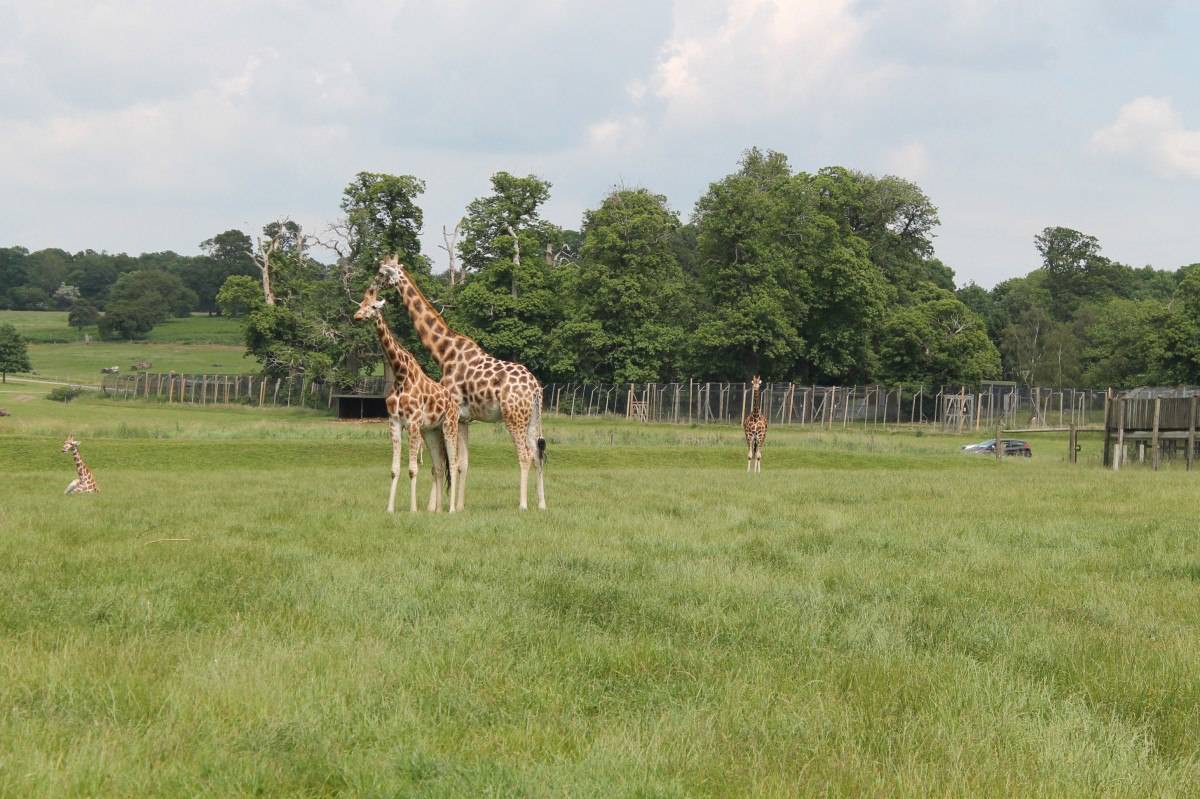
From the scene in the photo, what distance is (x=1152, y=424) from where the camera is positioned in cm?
3434

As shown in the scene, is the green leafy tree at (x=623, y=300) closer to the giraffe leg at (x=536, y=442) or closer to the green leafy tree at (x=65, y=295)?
the giraffe leg at (x=536, y=442)

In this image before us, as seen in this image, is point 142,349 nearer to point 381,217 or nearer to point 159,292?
point 159,292

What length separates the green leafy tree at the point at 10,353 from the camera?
301ft

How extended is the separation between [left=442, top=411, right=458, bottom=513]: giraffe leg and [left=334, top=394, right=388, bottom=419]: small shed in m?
47.7

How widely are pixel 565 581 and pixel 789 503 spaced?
8292mm

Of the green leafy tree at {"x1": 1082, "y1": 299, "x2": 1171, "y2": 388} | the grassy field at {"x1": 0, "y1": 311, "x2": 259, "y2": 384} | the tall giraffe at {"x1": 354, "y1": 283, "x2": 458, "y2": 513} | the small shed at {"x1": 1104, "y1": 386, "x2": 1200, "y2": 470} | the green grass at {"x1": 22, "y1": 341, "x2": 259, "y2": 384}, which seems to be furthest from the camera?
the grassy field at {"x1": 0, "y1": 311, "x2": 259, "y2": 384}

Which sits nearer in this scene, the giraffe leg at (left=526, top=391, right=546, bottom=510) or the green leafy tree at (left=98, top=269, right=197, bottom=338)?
the giraffe leg at (left=526, top=391, right=546, bottom=510)

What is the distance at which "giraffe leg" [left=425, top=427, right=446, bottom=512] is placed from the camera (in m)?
16.0

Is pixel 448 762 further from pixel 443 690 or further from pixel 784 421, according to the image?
pixel 784 421

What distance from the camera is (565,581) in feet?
29.4

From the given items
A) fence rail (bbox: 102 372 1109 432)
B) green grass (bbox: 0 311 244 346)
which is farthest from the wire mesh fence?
green grass (bbox: 0 311 244 346)

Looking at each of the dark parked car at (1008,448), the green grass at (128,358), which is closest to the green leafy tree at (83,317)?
the green grass at (128,358)

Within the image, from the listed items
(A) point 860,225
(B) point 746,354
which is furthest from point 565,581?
(A) point 860,225

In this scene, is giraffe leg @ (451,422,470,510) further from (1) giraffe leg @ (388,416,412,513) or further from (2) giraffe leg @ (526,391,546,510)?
(2) giraffe leg @ (526,391,546,510)
